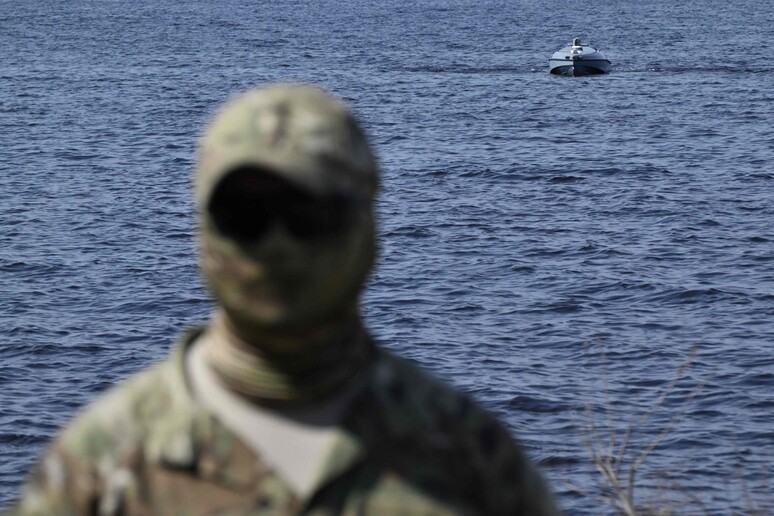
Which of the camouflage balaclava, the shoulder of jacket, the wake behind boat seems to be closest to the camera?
the camouflage balaclava

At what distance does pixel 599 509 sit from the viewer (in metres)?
23.5

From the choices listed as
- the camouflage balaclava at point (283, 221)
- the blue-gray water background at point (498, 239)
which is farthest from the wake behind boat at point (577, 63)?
the camouflage balaclava at point (283, 221)

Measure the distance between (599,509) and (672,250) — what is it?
19529mm

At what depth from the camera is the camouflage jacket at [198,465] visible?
3250 millimetres

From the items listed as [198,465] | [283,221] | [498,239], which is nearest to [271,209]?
[283,221]

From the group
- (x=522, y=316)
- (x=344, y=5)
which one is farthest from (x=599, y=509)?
(x=344, y=5)

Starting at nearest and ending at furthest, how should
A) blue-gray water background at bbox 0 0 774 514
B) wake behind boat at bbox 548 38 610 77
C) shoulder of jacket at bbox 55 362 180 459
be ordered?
1. shoulder of jacket at bbox 55 362 180 459
2. blue-gray water background at bbox 0 0 774 514
3. wake behind boat at bbox 548 38 610 77

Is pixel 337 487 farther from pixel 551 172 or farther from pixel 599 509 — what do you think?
pixel 551 172

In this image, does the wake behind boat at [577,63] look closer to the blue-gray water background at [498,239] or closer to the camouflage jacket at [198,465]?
the blue-gray water background at [498,239]

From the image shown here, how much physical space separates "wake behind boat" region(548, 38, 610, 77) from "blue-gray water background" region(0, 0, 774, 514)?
96 cm

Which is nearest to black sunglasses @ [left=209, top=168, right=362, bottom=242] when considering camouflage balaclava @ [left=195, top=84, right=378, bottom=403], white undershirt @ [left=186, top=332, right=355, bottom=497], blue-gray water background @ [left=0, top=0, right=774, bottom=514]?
camouflage balaclava @ [left=195, top=84, right=378, bottom=403]

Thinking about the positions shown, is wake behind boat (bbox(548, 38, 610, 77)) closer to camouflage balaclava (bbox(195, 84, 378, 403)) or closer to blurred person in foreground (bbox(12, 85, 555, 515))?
blurred person in foreground (bbox(12, 85, 555, 515))

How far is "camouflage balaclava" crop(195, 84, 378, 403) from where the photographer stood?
3049 mm

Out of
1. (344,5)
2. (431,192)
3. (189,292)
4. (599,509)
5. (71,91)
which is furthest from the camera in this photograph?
(344,5)
